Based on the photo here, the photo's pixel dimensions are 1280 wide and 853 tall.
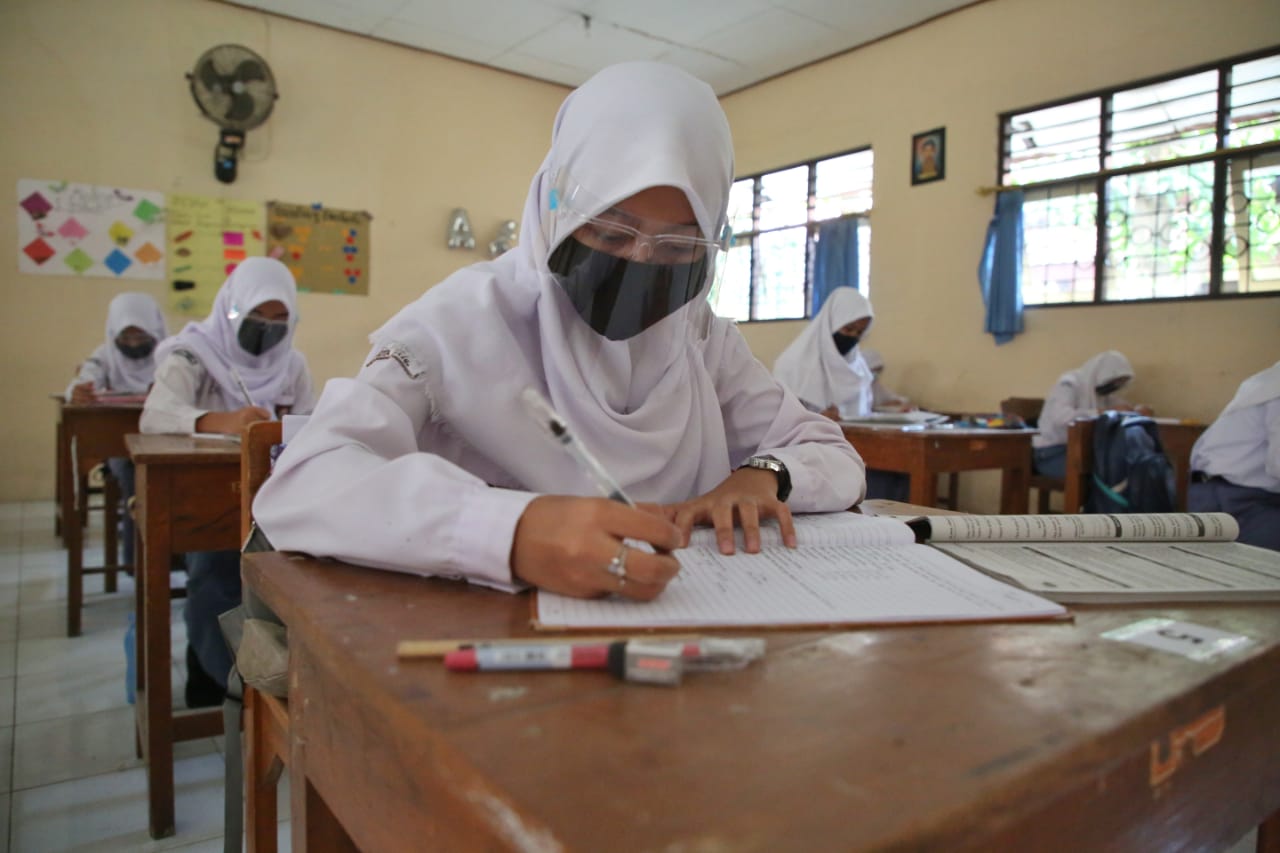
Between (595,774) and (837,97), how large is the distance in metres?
6.42

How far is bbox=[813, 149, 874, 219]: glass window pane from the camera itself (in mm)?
5891

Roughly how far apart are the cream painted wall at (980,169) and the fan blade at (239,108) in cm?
378

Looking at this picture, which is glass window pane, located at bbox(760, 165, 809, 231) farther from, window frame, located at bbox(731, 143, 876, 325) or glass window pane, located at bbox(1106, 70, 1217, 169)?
glass window pane, located at bbox(1106, 70, 1217, 169)

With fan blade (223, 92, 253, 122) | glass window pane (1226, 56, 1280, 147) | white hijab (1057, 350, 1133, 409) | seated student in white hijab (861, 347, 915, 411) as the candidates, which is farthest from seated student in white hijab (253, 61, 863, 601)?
fan blade (223, 92, 253, 122)

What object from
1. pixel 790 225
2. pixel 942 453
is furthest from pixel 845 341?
pixel 790 225

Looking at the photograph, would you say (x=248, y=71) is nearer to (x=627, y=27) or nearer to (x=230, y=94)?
(x=230, y=94)

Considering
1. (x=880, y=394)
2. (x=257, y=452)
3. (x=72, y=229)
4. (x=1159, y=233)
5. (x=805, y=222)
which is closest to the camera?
(x=257, y=452)

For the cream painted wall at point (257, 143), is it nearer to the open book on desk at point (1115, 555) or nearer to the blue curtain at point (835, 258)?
the blue curtain at point (835, 258)

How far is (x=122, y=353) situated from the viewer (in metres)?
4.28

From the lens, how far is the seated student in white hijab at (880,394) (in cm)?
495

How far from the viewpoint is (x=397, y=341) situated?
904 millimetres

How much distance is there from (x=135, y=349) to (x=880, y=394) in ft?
14.2

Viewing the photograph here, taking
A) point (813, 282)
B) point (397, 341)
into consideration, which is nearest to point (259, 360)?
point (397, 341)

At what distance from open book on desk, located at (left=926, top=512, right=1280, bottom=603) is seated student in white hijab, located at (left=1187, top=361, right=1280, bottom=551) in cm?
175
